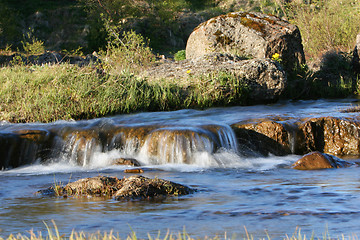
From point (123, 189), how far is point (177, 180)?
1.40m

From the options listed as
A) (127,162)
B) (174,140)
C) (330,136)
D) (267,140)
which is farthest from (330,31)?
(127,162)

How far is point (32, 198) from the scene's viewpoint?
17.5 feet

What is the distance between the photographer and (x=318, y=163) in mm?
7223

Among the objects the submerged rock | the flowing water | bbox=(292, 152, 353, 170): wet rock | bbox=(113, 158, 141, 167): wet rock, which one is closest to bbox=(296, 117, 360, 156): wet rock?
→ the flowing water

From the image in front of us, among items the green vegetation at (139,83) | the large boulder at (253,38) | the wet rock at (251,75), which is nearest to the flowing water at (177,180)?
the green vegetation at (139,83)

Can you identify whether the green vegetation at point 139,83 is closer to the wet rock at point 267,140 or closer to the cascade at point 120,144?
the cascade at point 120,144

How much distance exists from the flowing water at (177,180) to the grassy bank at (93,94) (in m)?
1.03

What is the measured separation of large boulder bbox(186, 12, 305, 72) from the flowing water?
3.93 m

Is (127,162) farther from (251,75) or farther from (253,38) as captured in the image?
(253,38)

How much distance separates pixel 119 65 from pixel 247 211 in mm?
12021

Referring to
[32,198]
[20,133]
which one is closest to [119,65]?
[20,133]

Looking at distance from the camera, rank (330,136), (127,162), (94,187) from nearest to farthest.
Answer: (94,187), (127,162), (330,136)

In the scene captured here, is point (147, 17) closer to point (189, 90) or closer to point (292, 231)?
point (189, 90)

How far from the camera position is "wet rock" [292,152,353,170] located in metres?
7.18
